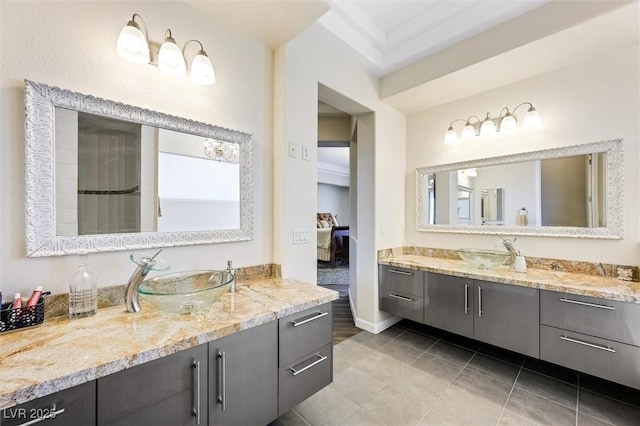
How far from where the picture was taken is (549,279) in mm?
1947

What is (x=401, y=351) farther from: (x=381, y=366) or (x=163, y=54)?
(x=163, y=54)

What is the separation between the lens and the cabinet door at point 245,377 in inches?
42.9

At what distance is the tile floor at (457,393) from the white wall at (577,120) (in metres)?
0.96

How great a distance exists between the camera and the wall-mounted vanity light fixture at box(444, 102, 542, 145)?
2283mm

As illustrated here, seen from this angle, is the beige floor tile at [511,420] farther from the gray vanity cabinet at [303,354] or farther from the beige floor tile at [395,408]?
the gray vanity cabinet at [303,354]

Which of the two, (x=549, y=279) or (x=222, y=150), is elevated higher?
(x=222, y=150)

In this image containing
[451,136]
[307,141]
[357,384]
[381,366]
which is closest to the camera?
[357,384]

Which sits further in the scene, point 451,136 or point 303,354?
point 451,136

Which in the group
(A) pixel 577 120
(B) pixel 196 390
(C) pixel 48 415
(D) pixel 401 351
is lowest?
(D) pixel 401 351

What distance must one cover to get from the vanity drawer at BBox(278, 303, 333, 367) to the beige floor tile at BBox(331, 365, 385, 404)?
64cm

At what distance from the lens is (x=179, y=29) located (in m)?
1.56

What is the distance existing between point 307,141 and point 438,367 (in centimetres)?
215

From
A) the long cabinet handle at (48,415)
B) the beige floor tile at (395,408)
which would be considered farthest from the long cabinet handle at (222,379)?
the beige floor tile at (395,408)

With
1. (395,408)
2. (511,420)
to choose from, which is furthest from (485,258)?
(395,408)
